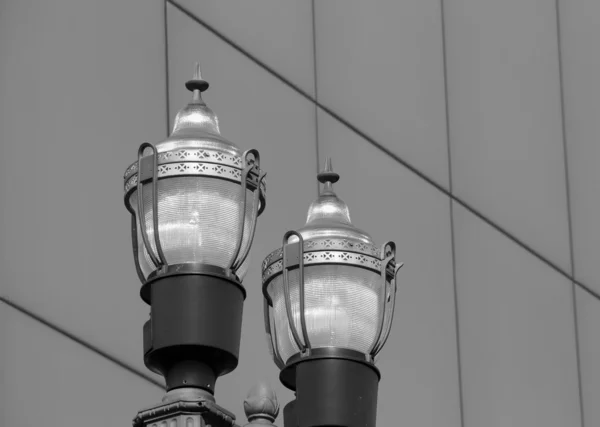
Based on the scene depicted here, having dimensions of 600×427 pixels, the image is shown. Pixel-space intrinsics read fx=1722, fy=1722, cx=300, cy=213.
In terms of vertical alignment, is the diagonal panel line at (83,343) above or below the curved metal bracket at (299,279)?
above

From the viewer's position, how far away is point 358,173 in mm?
14539

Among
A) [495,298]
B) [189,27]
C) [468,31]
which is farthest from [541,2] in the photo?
[189,27]

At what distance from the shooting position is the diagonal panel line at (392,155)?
13.4m

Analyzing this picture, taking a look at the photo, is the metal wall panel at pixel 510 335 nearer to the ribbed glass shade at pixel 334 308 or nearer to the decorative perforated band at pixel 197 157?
the ribbed glass shade at pixel 334 308

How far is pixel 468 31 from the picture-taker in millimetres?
16594

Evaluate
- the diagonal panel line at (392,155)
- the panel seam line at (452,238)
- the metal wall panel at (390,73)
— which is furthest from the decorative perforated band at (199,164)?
the panel seam line at (452,238)

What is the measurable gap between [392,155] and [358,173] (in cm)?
63

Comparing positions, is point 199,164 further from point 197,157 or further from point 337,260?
point 337,260

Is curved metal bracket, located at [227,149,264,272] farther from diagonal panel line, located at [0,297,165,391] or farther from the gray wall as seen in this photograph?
diagonal panel line, located at [0,297,165,391]

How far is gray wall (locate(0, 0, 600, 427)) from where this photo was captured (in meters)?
11.2

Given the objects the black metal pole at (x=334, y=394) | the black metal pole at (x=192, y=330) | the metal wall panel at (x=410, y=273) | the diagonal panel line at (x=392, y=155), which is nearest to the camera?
the black metal pole at (x=192, y=330)

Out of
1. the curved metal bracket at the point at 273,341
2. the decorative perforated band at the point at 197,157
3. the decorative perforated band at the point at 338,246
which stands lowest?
the curved metal bracket at the point at 273,341

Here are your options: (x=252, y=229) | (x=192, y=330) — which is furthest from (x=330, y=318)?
(x=192, y=330)

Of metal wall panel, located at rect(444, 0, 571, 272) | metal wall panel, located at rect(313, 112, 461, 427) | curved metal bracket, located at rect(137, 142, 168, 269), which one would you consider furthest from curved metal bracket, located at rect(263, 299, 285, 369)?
metal wall panel, located at rect(444, 0, 571, 272)
